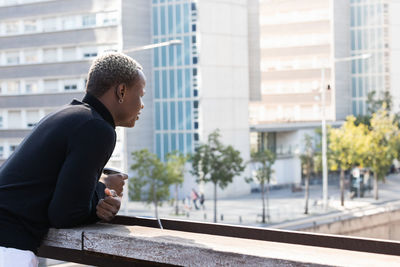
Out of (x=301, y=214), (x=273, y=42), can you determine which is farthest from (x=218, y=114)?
(x=273, y=42)

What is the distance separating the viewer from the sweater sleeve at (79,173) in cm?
260

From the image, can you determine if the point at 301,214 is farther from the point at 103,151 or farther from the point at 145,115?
the point at 103,151

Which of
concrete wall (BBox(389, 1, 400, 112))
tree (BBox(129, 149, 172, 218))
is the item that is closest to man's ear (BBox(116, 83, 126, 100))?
tree (BBox(129, 149, 172, 218))

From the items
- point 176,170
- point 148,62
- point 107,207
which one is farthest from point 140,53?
point 107,207

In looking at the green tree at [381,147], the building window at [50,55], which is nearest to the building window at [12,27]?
the building window at [50,55]

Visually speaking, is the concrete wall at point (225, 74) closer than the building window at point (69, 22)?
No

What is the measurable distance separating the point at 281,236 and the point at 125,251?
586 mm

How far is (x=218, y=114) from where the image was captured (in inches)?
2163

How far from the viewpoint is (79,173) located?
8.57 ft

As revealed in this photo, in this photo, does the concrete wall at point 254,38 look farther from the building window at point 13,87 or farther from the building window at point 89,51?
the building window at point 13,87

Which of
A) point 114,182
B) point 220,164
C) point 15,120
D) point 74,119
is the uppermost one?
point 74,119

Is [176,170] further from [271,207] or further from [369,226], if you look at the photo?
[369,226]

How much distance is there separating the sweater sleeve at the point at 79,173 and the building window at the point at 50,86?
49.1m

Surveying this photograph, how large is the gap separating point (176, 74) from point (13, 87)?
12325 millimetres
